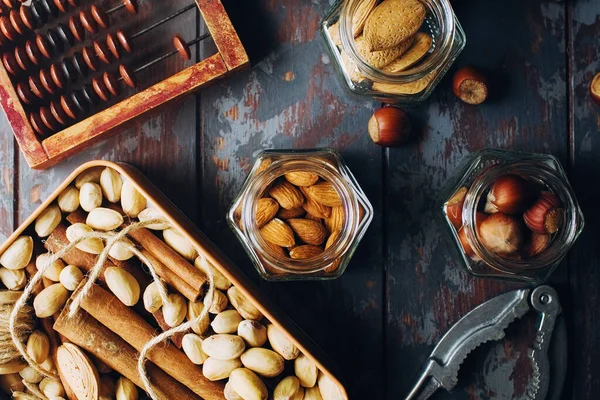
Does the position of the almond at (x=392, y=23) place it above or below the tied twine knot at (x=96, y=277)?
above

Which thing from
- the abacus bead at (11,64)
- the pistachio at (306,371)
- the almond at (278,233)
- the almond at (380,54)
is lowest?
the pistachio at (306,371)

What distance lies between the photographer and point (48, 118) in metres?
0.88

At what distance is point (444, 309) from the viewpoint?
92cm

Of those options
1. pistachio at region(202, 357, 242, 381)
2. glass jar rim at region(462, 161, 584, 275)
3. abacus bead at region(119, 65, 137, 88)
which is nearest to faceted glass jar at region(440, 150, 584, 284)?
glass jar rim at region(462, 161, 584, 275)

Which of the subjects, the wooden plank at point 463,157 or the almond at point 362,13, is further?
the wooden plank at point 463,157

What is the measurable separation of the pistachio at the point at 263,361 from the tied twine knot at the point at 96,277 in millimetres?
77

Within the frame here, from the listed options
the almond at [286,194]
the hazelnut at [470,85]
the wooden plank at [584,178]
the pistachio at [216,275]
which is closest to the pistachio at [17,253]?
the pistachio at [216,275]

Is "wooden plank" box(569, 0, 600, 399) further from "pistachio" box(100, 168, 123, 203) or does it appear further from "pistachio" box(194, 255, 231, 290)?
"pistachio" box(100, 168, 123, 203)

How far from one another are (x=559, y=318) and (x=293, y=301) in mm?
348

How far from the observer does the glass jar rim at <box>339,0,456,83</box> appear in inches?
31.3

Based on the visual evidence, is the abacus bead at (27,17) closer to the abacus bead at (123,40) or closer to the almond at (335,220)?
the abacus bead at (123,40)

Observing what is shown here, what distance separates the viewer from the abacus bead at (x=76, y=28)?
880 millimetres

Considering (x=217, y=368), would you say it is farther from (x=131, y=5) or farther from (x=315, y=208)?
(x=131, y=5)

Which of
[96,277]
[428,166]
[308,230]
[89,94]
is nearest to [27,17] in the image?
[89,94]
